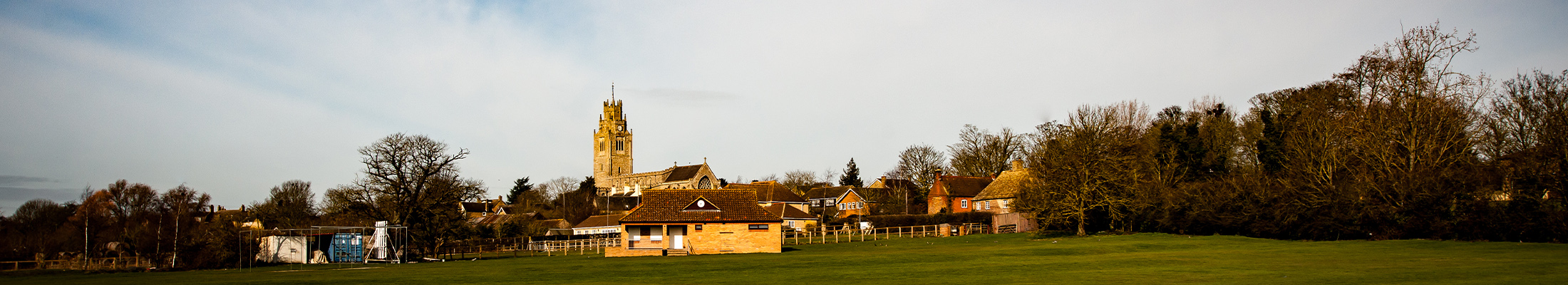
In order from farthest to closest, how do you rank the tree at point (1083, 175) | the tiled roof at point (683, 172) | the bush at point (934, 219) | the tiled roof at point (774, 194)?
the tiled roof at point (683, 172) < the tiled roof at point (774, 194) < the bush at point (934, 219) < the tree at point (1083, 175)

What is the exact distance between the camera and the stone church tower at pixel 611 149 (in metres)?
153

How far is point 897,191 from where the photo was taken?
86.6 m

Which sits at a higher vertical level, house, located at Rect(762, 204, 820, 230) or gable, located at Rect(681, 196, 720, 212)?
gable, located at Rect(681, 196, 720, 212)

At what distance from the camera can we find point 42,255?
4147 centimetres

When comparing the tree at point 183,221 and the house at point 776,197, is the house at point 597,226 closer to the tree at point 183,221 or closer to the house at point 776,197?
the house at point 776,197

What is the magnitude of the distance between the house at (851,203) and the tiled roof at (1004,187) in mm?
19644

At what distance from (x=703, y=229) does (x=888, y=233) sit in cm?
1981

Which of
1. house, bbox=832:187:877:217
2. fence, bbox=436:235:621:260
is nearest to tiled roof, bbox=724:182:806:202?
house, bbox=832:187:877:217

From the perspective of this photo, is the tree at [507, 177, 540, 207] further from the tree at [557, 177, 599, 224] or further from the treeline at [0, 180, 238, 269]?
the treeline at [0, 180, 238, 269]

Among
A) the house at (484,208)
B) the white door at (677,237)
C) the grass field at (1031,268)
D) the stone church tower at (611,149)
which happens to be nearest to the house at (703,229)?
the white door at (677,237)

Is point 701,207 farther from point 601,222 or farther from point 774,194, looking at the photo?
point 774,194

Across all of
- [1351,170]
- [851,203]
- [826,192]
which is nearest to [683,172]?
[826,192]

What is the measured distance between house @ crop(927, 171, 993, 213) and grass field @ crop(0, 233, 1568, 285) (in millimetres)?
33744

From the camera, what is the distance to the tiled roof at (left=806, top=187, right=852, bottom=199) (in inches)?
3706
